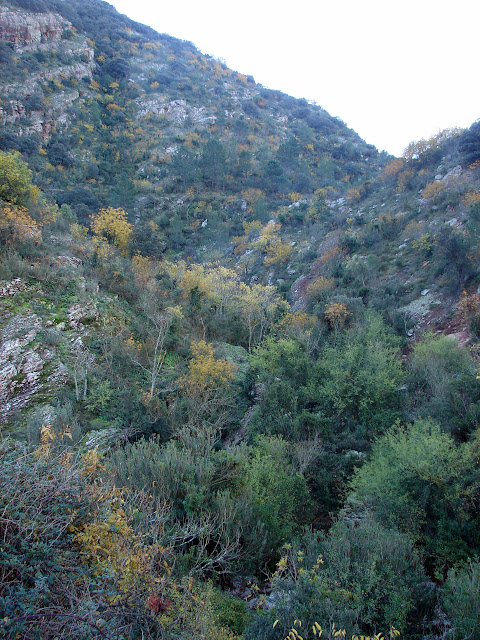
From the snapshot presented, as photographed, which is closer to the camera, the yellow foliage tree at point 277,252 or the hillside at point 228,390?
the hillside at point 228,390

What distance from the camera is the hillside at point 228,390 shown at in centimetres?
459

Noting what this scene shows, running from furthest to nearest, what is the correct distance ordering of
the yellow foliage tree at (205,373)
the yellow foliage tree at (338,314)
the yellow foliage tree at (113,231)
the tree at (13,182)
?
the yellow foliage tree at (113,231) < the yellow foliage tree at (338,314) < the tree at (13,182) < the yellow foliage tree at (205,373)

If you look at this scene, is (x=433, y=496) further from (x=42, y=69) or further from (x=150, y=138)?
(x=42, y=69)

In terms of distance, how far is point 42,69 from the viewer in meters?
51.2

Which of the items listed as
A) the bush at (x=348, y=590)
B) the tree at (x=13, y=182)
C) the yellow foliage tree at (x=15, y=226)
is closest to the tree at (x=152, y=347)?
the yellow foliage tree at (x=15, y=226)

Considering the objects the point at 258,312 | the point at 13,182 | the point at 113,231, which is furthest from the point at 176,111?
the point at 258,312

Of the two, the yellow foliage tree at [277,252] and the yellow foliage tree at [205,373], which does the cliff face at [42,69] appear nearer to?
the yellow foliage tree at [277,252]

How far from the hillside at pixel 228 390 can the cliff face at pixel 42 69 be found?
40 centimetres

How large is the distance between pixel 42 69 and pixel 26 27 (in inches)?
290

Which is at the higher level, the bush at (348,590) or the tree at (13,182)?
the tree at (13,182)

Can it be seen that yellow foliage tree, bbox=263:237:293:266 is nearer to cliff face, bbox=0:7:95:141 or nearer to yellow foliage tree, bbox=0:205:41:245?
yellow foliage tree, bbox=0:205:41:245

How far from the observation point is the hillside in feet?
15.1

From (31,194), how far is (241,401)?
18.7m

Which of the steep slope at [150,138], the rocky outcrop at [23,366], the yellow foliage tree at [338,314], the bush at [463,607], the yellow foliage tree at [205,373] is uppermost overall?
the steep slope at [150,138]
